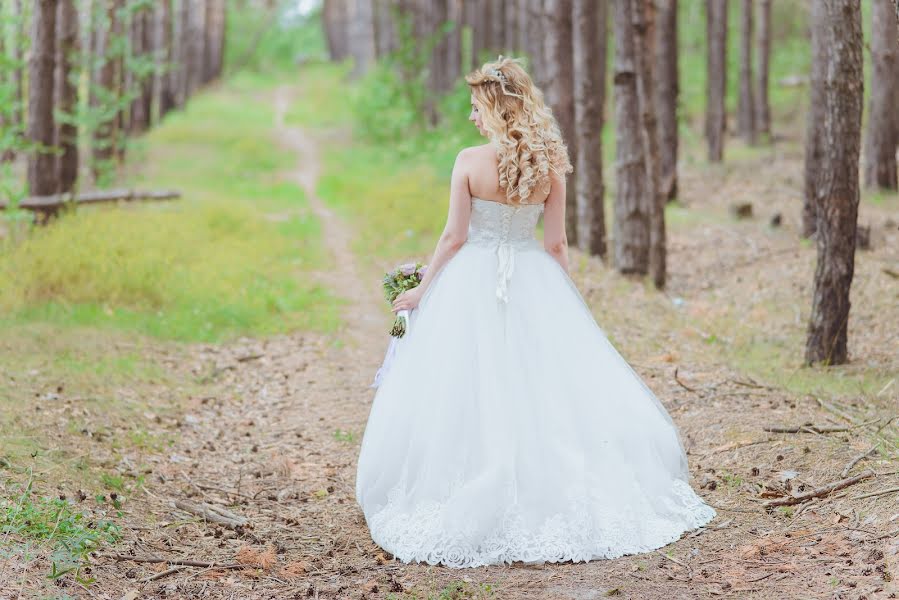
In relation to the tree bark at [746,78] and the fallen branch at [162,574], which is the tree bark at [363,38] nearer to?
the tree bark at [746,78]

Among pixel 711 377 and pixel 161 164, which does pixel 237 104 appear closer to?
pixel 161 164

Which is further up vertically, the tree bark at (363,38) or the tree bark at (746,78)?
the tree bark at (363,38)

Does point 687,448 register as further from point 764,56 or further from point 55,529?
point 764,56

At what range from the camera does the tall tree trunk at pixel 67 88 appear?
14156 millimetres

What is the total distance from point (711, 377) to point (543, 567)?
3705 mm

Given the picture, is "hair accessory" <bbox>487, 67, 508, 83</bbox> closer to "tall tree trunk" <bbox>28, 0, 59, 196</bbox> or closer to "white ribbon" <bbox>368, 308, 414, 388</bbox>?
"white ribbon" <bbox>368, 308, 414, 388</bbox>

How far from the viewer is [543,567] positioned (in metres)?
4.74

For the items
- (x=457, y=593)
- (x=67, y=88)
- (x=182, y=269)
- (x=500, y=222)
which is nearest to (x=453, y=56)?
(x=67, y=88)

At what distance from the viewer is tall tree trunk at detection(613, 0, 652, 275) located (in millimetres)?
11492

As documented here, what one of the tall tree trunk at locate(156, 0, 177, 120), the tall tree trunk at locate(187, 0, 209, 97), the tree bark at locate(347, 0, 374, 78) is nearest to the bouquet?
the tall tree trunk at locate(156, 0, 177, 120)

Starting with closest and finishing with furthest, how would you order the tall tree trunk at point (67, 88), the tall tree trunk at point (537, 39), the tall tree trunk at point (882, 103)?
1. the tall tree trunk at point (67, 88)
2. the tall tree trunk at point (537, 39)
3. the tall tree trunk at point (882, 103)

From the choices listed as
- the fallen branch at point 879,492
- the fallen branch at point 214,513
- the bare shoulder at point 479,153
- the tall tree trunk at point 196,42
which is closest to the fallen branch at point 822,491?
the fallen branch at point 879,492

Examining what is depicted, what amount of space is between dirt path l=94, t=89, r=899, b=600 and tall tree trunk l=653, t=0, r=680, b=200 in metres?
9.74

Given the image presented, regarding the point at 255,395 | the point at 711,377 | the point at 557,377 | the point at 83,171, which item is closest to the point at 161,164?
the point at 83,171
